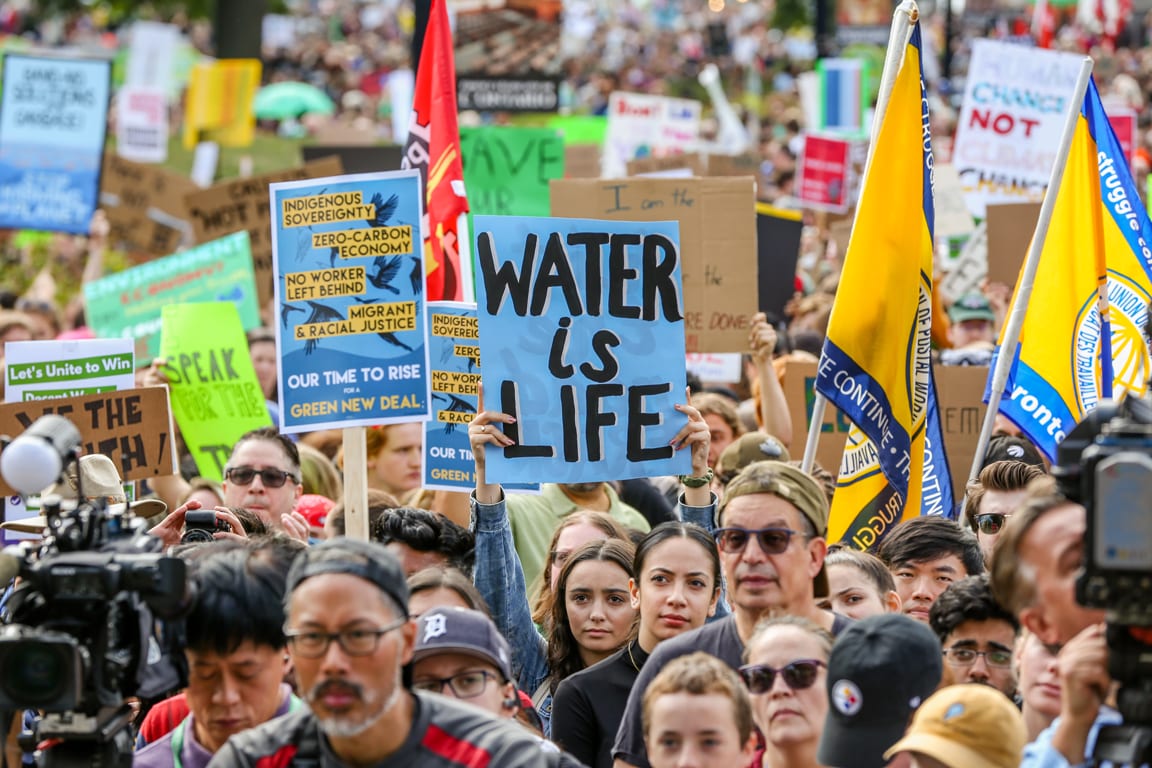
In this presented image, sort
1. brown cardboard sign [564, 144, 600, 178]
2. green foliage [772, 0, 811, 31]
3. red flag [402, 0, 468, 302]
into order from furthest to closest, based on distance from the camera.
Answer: green foliage [772, 0, 811, 31], brown cardboard sign [564, 144, 600, 178], red flag [402, 0, 468, 302]

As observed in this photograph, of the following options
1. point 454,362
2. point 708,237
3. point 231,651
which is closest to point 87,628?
point 231,651

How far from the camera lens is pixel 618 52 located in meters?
39.4

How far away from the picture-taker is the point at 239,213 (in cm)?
1216

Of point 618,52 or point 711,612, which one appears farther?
point 618,52

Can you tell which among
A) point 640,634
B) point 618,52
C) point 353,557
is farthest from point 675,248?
point 618,52

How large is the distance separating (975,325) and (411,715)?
690 centimetres

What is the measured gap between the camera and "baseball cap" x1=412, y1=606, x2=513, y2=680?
13.9 ft

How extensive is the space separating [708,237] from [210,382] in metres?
2.34

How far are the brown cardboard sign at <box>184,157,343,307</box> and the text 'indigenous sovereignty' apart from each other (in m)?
6.28

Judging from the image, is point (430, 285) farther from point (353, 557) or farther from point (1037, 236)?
point (353, 557)

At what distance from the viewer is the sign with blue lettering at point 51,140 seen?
13.5 meters

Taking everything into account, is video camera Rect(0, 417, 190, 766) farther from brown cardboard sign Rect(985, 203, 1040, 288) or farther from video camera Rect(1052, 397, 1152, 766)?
brown cardboard sign Rect(985, 203, 1040, 288)

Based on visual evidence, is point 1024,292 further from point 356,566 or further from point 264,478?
point 356,566

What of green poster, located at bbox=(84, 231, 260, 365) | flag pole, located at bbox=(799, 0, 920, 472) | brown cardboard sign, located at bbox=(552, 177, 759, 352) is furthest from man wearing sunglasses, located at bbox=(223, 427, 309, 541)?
green poster, located at bbox=(84, 231, 260, 365)
